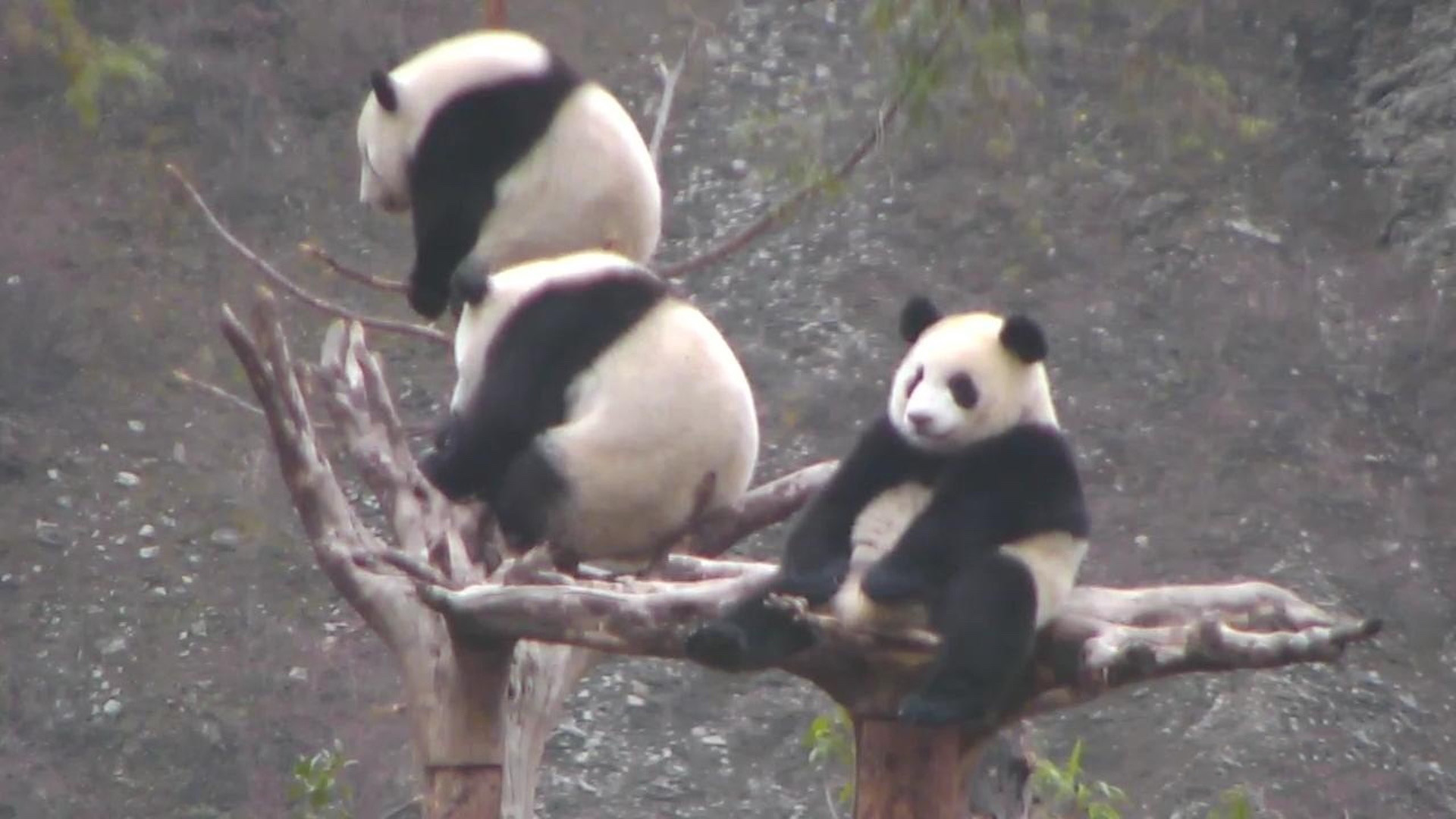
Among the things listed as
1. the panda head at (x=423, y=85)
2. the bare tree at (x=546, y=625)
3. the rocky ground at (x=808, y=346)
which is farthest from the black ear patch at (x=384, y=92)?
the rocky ground at (x=808, y=346)

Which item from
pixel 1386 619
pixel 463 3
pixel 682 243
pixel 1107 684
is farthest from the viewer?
pixel 463 3

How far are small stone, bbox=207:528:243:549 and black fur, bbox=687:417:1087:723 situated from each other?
4456 millimetres

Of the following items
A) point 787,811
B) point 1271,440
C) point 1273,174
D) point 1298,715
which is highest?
point 1273,174

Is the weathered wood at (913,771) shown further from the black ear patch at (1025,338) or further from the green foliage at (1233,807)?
the green foliage at (1233,807)

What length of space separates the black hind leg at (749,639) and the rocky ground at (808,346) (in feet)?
9.19

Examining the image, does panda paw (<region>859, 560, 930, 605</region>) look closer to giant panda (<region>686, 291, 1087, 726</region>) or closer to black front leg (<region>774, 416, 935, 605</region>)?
giant panda (<region>686, 291, 1087, 726</region>)

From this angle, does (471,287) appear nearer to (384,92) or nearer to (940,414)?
(384,92)

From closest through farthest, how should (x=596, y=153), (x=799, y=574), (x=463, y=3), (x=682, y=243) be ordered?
(x=799, y=574)
(x=596, y=153)
(x=682, y=243)
(x=463, y=3)

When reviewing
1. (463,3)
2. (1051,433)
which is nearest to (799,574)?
(1051,433)

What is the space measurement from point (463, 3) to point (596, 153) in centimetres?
542

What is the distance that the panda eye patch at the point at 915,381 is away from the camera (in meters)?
3.26

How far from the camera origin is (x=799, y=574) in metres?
3.17

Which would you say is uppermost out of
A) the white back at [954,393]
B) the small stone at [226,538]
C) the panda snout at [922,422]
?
the white back at [954,393]

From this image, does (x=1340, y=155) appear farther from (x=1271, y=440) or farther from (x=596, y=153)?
(x=596, y=153)
